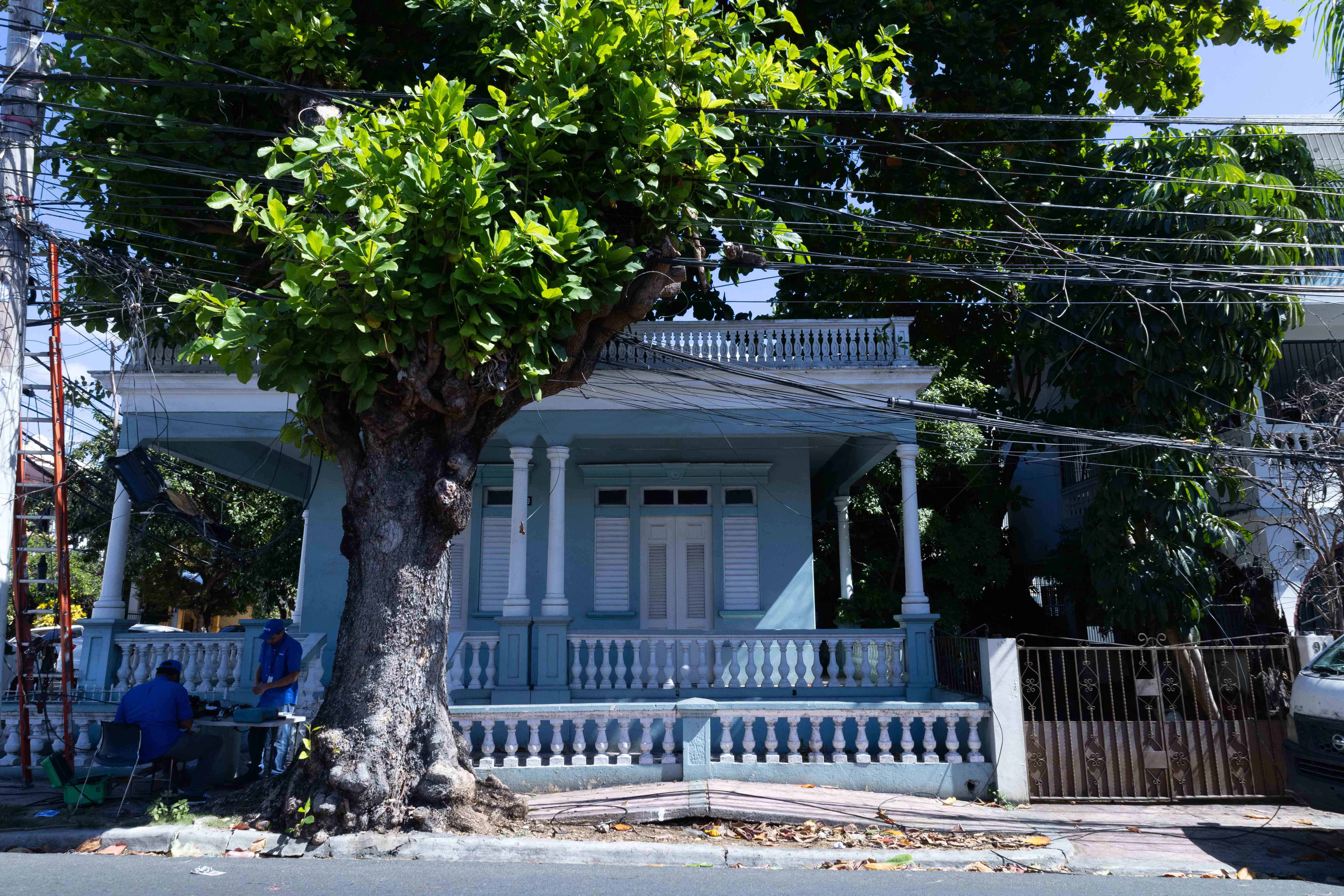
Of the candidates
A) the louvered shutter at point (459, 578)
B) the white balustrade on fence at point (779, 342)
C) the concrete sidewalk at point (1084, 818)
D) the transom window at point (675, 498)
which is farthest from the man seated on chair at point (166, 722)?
the transom window at point (675, 498)

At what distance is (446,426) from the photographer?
7.37 metres

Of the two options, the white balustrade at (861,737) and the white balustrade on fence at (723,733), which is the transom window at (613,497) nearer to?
the white balustrade on fence at (723,733)

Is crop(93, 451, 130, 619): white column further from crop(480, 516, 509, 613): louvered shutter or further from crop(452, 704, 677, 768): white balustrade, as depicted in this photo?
crop(452, 704, 677, 768): white balustrade

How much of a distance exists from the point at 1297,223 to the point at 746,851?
9.39 m

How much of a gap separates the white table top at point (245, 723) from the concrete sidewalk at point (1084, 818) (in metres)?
2.29

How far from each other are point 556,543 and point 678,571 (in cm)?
280

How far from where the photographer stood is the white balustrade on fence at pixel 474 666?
10.7 m

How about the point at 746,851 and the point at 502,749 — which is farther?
the point at 502,749

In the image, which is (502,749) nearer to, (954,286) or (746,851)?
(746,851)

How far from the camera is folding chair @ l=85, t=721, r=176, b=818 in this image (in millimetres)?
7340

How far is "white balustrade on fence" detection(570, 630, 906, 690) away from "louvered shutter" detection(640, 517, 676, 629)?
2285 mm

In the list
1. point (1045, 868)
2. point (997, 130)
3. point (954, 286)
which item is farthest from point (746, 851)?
point (954, 286)

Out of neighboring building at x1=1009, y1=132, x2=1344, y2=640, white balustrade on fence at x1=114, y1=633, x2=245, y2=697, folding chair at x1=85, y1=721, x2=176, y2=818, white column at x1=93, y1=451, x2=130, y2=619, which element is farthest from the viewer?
neighboring building at x1=1009, y1=132, x2=1344, y2=640

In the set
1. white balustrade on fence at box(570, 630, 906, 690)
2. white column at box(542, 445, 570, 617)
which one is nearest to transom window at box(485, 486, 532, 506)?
white column at box(542, 445, 570, 617)
